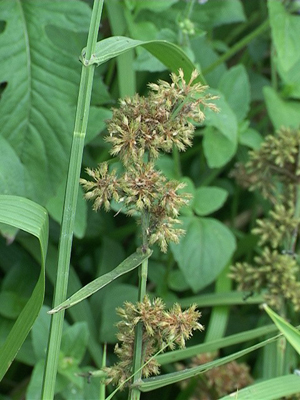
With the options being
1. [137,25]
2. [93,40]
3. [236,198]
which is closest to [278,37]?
[137,25]

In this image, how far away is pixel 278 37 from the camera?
58.7 inches

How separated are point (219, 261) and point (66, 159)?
17.5 inches

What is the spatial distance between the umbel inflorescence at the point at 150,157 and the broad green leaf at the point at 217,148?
0.69 meters

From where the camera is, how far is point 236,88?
1.58m

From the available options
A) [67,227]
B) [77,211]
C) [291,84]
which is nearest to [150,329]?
[67,227]

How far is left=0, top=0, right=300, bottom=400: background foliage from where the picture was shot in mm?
1260

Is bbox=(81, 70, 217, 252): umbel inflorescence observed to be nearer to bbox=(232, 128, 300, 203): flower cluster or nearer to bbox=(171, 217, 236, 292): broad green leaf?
bbox=(232, 128, 300, 203): flower cluster

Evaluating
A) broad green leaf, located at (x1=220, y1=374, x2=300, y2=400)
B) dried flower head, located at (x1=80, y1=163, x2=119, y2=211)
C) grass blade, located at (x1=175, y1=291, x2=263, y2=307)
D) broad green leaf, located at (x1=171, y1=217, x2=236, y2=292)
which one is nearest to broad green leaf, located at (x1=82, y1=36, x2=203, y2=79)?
dried flower head, located at (x1=80, y1=163, x2=119, y2=211)

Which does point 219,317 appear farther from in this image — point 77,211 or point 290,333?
point 290,333

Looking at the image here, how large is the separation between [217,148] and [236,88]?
197 mm

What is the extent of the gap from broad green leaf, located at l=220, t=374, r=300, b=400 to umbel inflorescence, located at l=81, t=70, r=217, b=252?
0.24 metres

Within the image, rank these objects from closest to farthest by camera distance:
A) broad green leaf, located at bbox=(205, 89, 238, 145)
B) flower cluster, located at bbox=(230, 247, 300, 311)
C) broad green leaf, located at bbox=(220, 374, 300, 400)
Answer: broad green leaf, located at bbox=(220, 374, 300, 400)
flower cluster, located at bbox=(230, 247, 300, 311)
broad green leaf, located at bbox=(205, 89, 238, 145)

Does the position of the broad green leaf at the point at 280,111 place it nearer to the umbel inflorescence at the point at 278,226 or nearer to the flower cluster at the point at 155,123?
the umbel inflorescence at the point at 278,226

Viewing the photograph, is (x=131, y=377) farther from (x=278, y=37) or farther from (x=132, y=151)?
(x=278, y=37)
